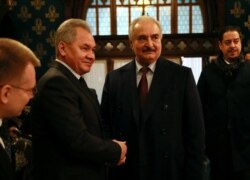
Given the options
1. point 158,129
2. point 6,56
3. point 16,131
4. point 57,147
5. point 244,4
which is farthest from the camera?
point 244,4

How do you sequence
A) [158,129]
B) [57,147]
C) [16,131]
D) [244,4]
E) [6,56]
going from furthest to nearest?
1. [244,4]
2. [16,131]
3. [158,129]
4. [57,147]
5. [6,56]

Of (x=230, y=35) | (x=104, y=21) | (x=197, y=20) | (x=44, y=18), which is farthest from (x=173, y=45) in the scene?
(x=230, y=35)

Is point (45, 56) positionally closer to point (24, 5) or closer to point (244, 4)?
point (24, 5)

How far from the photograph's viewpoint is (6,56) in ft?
5.09

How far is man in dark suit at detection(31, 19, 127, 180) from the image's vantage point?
205cm

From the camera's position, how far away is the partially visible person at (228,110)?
12.0ft

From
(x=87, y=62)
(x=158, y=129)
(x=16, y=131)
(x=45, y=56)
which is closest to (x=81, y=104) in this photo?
(x=87, y=62)

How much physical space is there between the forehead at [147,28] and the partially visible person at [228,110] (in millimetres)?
1272

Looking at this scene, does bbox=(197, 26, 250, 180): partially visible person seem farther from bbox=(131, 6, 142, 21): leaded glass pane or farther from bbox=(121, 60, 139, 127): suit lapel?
bbox=(131, 6, 142, 21): leaded glass pane

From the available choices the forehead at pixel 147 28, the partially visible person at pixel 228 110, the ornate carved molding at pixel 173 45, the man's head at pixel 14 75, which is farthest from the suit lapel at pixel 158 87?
the ornate carved molding at pixel 173 45

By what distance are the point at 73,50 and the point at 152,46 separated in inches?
23.2

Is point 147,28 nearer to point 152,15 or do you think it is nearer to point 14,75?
point 14,75

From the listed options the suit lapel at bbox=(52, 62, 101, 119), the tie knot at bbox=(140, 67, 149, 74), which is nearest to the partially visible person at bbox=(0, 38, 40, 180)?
the suit lapel at bbox=(52, 62, 101, 119)

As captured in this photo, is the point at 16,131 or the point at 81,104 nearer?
the point at 81,104
